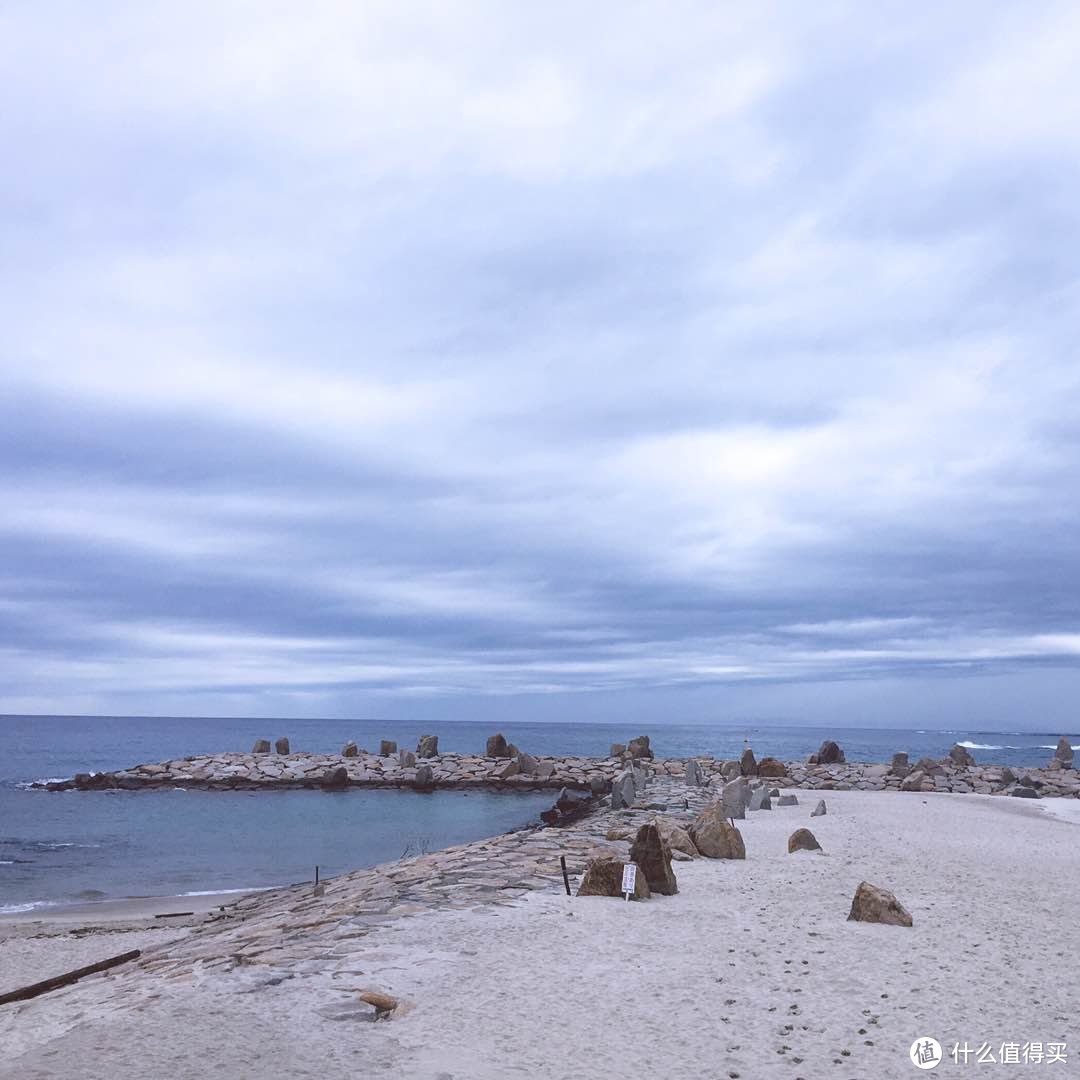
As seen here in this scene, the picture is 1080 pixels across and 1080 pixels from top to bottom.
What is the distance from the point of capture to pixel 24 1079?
20.7ft

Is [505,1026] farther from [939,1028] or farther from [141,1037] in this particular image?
[939,1028]

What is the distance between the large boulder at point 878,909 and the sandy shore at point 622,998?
0.23 m

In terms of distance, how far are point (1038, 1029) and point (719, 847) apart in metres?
9.30

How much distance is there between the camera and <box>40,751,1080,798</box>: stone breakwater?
4303 centimetres

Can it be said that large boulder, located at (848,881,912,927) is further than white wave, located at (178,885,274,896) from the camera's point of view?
No

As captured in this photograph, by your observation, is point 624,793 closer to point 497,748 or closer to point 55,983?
point 55,983

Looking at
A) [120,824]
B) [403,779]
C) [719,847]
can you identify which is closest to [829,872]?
[719,847]

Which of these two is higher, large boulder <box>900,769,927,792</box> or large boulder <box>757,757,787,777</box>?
large boulder <box>757,757,787,777</box>

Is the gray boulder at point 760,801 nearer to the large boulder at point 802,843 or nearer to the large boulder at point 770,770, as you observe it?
the large boulder at point 802,843

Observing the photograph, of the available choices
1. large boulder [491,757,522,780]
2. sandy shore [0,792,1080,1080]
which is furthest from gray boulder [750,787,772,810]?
large boulder [491,757,522,780]

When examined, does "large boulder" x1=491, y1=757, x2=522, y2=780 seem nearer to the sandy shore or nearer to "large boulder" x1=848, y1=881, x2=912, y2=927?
the sandy shore

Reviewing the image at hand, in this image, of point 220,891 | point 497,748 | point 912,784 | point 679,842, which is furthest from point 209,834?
point 912,784

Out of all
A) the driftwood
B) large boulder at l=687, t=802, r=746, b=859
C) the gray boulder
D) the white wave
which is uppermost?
large boulder at l=687, t=802, r=746, b=859

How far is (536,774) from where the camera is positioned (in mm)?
52125
